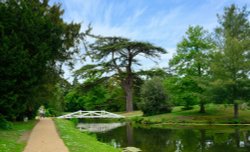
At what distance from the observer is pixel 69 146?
1305cm

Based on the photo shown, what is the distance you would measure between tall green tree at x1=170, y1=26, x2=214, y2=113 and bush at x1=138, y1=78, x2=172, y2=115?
3261mm

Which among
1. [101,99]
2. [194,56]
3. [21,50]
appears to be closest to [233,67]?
[194,56]

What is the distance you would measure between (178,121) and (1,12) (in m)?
23.7

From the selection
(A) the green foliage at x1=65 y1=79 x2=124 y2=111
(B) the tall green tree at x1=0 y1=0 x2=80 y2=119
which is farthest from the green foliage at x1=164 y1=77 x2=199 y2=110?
(B) the tall green tree at x1=0 y1=0 x2=80 y2=119

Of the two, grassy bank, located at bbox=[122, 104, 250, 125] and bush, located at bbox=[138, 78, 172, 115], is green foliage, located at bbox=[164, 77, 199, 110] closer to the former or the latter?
bush, located at bbox=[138, 78, 172, 115]

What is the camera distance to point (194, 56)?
40031 mm

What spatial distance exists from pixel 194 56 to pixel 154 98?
736cm

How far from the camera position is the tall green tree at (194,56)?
3950cm

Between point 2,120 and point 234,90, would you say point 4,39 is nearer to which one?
point 2,120

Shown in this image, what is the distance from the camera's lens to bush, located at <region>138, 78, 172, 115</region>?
40.9 metres

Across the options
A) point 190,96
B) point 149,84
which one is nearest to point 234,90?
point 190,96

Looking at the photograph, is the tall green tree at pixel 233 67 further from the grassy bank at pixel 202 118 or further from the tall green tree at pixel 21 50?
the tall green tree at pixel 21 50

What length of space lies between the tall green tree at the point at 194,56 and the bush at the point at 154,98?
3261 mm

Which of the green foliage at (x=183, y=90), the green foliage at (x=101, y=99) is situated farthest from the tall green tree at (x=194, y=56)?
the green foliage at (x=101, y=99)
